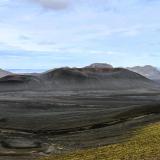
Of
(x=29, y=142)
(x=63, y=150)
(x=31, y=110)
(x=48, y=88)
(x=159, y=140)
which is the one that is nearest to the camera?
(x=159, y=140)

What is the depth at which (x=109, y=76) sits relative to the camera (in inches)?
7372

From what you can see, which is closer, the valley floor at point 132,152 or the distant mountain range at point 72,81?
the valley floor at point 132,152

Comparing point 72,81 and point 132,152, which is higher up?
point 72,81

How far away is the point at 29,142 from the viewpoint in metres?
46.7

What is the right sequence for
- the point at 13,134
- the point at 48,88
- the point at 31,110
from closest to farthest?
the point at 13,134 < the point at 31,110 < the point at 48,88

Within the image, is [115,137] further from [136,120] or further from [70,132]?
[136,120]

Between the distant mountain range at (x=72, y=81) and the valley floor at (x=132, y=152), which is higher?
the distant mountain range at (x=72, y=81)

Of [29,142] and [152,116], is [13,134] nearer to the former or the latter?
[29,142]

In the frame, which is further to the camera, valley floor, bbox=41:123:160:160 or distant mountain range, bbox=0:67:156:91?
distant mountain range, bbox=0:67:156:91

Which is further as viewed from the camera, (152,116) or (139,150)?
(152,116)

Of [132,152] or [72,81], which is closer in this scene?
[132,152]

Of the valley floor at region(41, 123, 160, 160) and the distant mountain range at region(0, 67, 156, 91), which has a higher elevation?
the distant mountain range at region(0, 67, 156, 91)

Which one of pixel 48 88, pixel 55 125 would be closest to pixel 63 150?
pixel 55 125

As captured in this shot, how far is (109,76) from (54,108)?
97392mm
